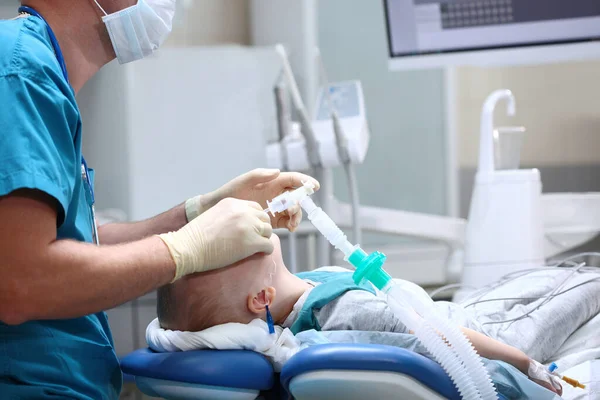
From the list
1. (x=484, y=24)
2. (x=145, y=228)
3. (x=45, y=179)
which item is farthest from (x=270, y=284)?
(x=484, y=24)

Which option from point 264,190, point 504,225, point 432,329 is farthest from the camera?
point 504,225

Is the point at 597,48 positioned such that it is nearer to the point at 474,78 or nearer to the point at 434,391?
the point at 474,78

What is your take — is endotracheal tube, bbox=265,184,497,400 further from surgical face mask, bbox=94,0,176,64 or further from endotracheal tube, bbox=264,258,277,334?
surgical face mask, bbox=94,0,176,64

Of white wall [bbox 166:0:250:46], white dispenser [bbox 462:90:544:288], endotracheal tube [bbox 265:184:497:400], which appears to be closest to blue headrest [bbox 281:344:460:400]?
endotracheal tube [bbox 265:184:497:400]

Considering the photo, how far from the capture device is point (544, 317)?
5.24 ft

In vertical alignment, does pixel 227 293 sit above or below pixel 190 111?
below

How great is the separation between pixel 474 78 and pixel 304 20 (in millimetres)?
1014

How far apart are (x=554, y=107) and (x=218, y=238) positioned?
2.66m

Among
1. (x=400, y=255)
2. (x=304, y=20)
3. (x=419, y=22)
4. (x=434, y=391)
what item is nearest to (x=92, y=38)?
(x=434, y=391)

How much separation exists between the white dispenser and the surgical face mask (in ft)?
4.16

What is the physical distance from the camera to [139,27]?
4.40ft

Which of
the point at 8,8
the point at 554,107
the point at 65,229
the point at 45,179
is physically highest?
the point at 8,8

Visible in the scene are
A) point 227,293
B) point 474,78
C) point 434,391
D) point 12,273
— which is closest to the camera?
point 12,273

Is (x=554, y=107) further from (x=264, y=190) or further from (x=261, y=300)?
(x=261, y=300)
